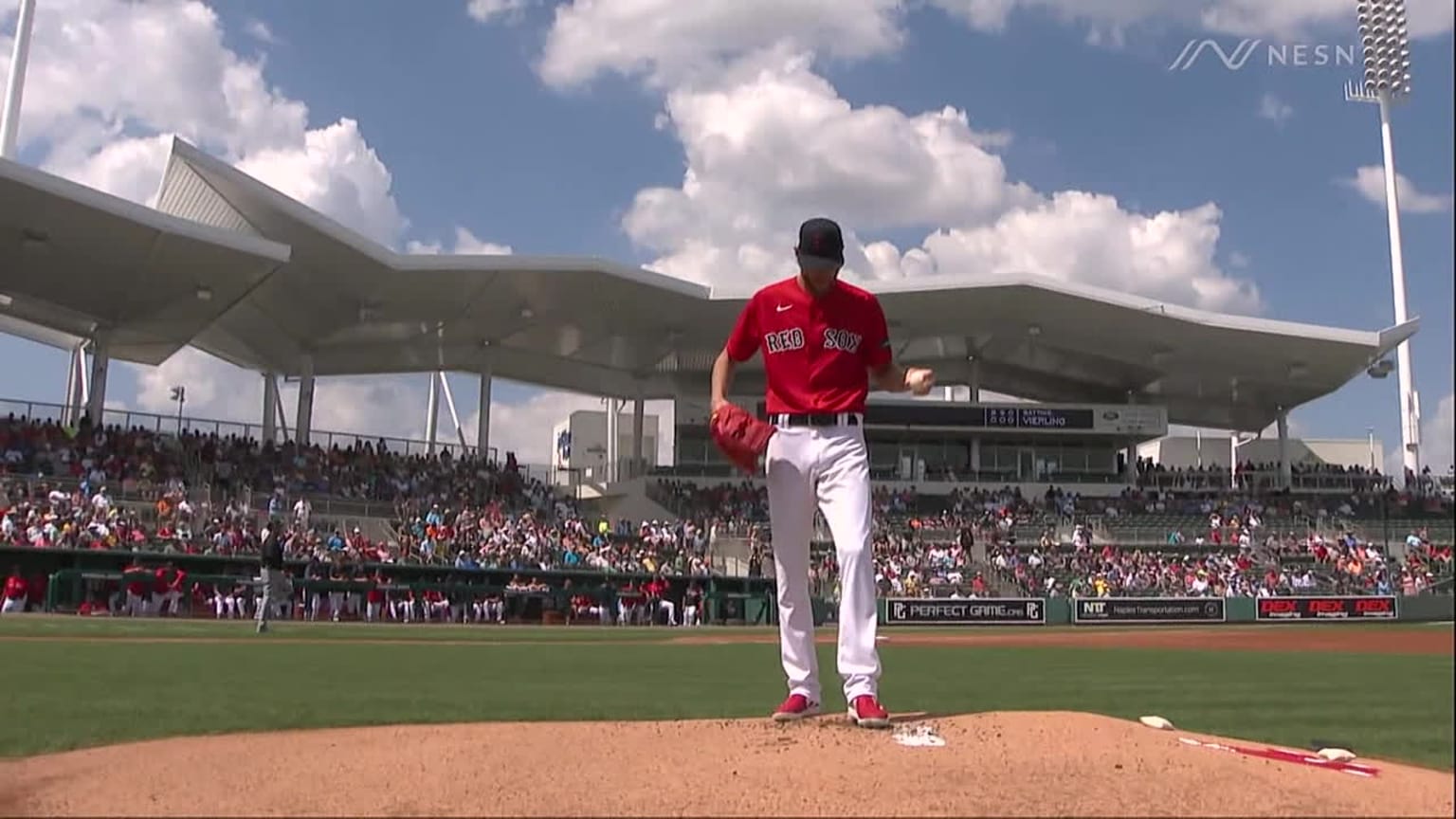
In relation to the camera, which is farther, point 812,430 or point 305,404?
point 305,404

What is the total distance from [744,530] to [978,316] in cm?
1225

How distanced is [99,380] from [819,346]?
121ft

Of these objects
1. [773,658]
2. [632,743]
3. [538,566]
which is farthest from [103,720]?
[538,566]

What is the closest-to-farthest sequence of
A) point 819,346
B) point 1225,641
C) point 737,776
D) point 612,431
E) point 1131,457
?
point 737,776 < point 819,346 < point 1225,641 < point 1131,457 < point 612,431

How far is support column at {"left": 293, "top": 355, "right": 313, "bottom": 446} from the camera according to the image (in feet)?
135

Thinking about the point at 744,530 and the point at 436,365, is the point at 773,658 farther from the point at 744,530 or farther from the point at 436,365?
the point at 436,365

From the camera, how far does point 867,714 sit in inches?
191

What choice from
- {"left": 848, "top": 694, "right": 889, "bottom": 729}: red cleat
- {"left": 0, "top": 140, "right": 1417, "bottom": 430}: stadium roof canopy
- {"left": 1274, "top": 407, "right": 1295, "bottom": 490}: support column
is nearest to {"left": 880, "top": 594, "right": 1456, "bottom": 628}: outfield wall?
{"left": 0, "top": 140, "right": 1417, "bottom": 430}: stadium roof canopy

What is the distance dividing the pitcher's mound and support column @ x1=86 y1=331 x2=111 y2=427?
32.8m

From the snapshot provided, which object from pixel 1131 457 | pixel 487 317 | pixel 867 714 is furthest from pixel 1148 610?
pixel 867 714

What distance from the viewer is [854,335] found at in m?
5.40

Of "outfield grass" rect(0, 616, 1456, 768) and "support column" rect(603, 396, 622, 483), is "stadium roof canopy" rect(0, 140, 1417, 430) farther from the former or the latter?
"outfield grass" rect(0, 616, 1456, 768)

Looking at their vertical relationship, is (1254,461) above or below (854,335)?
above

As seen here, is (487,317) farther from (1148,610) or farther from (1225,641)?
(1225,641)
